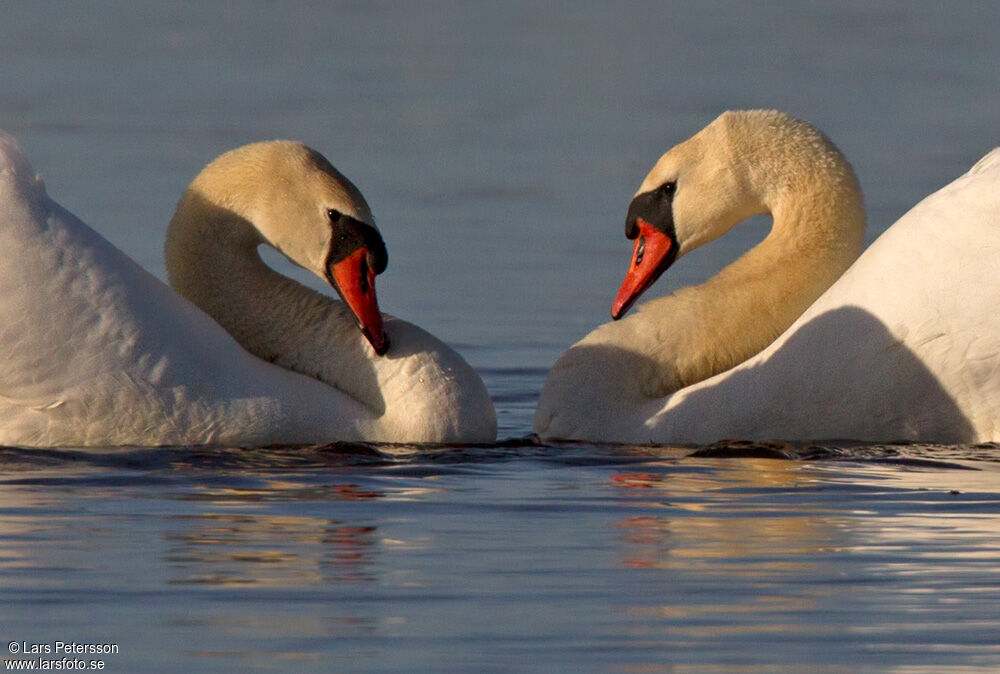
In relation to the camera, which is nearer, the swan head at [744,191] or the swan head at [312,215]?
the swan head at [312,215]

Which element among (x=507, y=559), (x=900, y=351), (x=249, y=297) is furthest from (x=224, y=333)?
(x=507, y=559)

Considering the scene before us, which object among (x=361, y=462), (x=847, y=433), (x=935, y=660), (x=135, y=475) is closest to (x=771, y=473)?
(x=847, y=433)

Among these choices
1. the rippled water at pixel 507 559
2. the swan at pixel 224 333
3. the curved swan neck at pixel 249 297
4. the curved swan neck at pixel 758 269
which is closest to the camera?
the rippled water at pixel 507 559

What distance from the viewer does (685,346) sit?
34.8 feet

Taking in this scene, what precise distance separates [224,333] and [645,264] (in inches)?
79.5

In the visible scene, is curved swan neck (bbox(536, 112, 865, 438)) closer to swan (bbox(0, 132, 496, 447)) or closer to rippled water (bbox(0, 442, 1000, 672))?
swan (bbox(0, 132, 496, 447))

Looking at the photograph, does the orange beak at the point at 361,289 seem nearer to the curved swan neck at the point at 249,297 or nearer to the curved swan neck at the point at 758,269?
the curved swan neck at the point at 249,297

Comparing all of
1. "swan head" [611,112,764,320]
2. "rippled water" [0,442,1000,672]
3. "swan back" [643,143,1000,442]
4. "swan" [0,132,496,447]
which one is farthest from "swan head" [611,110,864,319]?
"rippled water" [0,442,1000,672]

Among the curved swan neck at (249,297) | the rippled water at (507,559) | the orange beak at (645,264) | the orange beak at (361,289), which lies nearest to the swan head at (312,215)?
the orange beak at (361,289)

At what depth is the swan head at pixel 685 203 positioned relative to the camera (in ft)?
35.0

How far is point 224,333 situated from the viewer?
9766 millimetres

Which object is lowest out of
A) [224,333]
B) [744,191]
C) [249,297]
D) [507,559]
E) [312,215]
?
[507,559]

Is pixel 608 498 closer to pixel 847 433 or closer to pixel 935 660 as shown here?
pixel 847 433

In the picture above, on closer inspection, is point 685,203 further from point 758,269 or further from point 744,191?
point 758,269
